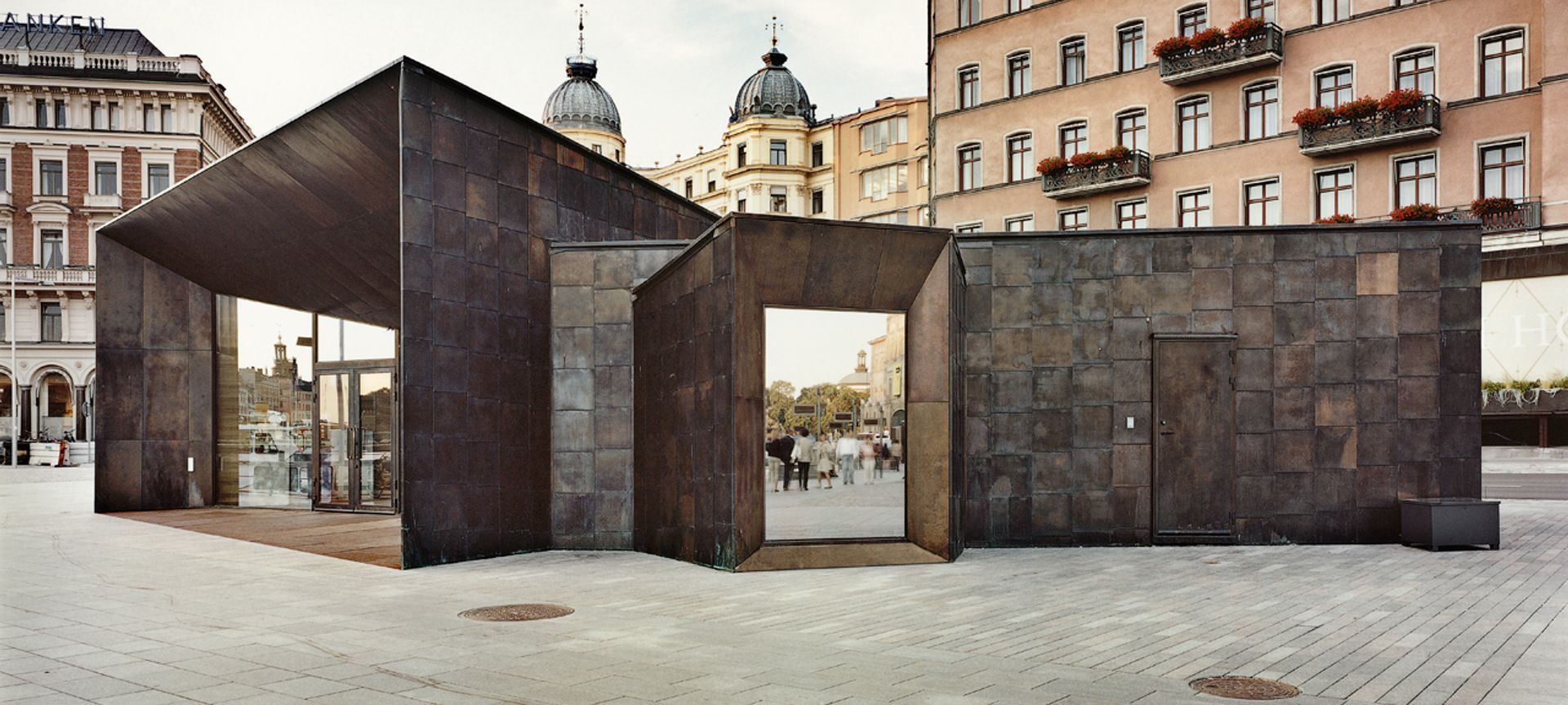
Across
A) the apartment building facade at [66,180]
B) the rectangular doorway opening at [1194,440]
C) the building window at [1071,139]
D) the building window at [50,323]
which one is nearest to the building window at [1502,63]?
the building window at [1071,139]

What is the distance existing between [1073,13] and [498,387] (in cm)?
3442

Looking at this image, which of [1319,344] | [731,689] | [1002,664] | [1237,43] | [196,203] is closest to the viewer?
[731,689]

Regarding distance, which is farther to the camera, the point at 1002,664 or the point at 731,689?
the point at 1002,664

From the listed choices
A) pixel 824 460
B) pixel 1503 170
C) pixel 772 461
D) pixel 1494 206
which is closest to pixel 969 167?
pixel 1503 170

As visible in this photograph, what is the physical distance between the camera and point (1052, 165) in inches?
1599

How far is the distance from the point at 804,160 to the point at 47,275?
48.2 metres

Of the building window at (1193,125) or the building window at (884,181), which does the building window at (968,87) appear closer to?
the building window at (1193,125)

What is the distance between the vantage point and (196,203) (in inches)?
683

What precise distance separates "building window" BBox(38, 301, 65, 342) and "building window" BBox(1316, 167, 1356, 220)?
63459 millimetres

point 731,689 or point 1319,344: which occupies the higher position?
point 1319,344

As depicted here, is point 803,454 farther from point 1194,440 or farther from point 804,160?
point 804,160

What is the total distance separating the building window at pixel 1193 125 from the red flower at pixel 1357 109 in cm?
477

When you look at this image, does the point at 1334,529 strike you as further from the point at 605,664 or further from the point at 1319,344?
the point at 605,664

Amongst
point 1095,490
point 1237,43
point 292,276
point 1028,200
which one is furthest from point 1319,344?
point 1028,200
